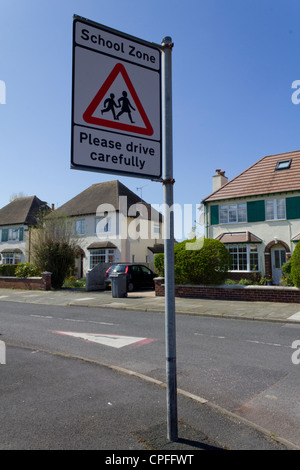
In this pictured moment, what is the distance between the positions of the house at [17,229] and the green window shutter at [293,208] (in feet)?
90.7

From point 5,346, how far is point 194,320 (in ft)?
19.3

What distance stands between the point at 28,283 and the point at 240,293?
15247 mm

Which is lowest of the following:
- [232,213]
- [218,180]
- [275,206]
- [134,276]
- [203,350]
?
[203,350]

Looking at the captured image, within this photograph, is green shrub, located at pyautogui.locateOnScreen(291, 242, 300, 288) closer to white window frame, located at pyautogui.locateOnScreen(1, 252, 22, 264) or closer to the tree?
the tree

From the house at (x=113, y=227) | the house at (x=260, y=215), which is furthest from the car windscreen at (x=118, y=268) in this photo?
the house at (x=113, y=227)

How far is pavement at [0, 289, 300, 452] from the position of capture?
11.0 feet

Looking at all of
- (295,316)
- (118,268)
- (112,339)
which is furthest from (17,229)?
(295,316)

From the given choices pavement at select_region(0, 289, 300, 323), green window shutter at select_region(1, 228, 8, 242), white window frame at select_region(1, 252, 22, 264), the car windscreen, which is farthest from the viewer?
green window shutter at select_region(1, 228, 8, 242)

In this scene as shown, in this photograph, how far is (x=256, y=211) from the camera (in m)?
25.6

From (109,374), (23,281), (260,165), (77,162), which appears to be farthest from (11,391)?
(260,165)

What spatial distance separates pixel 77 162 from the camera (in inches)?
116

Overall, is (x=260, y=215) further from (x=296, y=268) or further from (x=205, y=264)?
(x=296, y=268)

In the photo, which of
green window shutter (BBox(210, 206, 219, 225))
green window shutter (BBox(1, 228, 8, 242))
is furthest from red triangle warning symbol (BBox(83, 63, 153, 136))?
green window shutter (BBox(1, 228, 8, 242))

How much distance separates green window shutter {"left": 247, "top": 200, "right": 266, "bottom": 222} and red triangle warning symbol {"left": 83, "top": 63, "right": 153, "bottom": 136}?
23.3 meters
